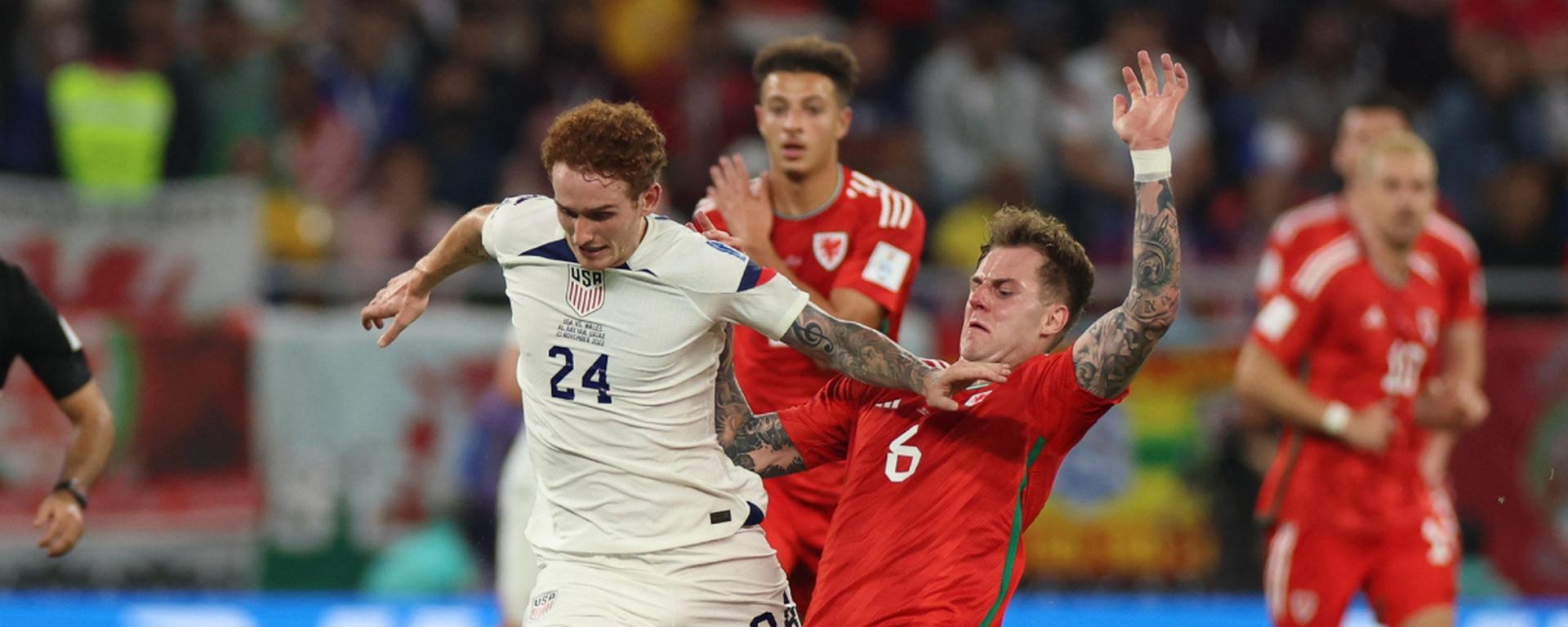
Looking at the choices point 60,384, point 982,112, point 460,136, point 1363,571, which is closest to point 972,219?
point 982,112

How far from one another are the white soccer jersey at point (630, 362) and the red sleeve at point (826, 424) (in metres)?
0.45

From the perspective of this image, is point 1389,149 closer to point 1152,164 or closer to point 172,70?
point 1152,164

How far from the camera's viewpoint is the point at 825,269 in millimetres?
6590

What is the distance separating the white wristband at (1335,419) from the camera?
7.78 metres

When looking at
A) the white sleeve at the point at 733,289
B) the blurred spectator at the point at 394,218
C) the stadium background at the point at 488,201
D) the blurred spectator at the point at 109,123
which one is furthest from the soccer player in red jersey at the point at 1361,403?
the blurred spectator at the point at 109,123

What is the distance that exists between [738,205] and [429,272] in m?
1.24

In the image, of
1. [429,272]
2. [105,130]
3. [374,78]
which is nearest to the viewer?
[429,272]

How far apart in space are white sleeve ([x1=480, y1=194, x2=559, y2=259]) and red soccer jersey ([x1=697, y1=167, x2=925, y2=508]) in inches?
52.7

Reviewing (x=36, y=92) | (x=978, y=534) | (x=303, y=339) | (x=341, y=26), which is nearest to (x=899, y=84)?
(x=341, y=26)

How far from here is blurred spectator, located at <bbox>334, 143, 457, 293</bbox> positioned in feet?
40.0

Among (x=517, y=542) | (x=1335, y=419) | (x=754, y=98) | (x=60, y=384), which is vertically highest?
(x=754, y=98)

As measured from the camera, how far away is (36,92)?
12.3m

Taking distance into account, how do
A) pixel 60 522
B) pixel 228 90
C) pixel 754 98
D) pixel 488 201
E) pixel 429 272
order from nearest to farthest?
1. pixel 429 272
2. pixel 60 522
3. pixel 228 90
4. pixel 488 201
5. pixel 754 98

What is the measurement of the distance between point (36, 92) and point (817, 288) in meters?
7.56
